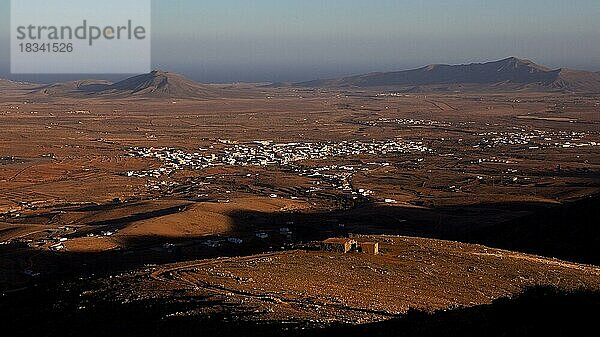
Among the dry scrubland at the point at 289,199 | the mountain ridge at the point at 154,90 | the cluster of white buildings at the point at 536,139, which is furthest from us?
the mountain ridge at the point at 154,90

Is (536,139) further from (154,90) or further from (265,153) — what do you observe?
(154,90)

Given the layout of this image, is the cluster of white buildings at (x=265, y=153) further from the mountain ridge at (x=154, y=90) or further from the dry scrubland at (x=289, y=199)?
the mountain ridge at (x=154, y=90)

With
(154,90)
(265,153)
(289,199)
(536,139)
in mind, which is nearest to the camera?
(289,199)

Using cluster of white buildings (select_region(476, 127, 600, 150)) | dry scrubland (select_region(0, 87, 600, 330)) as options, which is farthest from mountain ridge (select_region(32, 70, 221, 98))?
cluster of white buildings (select_region(476, 127, 600, 150))

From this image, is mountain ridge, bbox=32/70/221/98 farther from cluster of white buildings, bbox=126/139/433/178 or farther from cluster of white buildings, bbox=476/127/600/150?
cluster of white buildings, bbox=476/127/600/150

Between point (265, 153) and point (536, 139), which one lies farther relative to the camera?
point (536, 139)

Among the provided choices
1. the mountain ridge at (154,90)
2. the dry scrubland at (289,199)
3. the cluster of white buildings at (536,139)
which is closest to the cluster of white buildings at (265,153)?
the dry scrubland at (289,199)

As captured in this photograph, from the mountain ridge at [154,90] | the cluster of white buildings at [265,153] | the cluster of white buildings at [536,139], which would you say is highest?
the mountain ridge at [154,90]

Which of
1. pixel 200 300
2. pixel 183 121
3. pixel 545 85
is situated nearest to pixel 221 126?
pixel 183 121

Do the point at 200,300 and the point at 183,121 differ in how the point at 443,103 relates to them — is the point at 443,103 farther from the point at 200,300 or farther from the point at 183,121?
the point at 200,300

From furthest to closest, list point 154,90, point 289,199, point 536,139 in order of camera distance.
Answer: point 154,90
point 536,139
point 289,199

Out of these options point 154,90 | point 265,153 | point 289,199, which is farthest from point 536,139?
point 154,90
